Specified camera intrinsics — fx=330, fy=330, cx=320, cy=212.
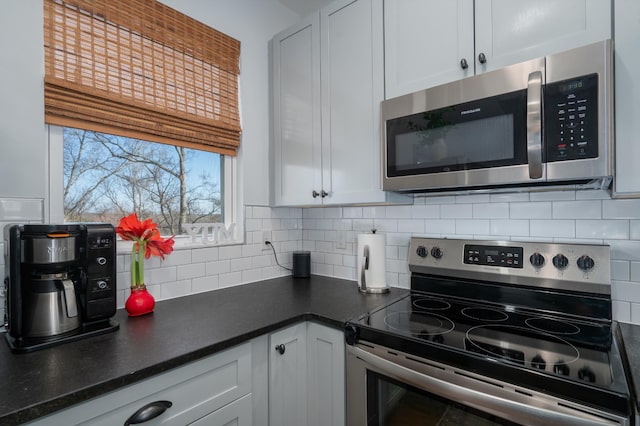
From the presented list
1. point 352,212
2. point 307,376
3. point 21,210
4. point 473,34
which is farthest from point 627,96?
point 21,210

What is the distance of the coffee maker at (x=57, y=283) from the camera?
100 centimetres

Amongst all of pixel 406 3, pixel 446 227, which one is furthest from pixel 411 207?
pixel 406 3

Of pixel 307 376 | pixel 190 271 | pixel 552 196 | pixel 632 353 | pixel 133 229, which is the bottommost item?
pixel 307 376

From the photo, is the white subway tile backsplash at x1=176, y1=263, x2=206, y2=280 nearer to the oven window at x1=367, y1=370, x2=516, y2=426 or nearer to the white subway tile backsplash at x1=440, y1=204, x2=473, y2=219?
the oven window at x1=367, y1=370, x2=516, y2=426

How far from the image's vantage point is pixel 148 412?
0.90 meters

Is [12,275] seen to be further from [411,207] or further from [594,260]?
[594,260]

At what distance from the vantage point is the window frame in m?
1.34

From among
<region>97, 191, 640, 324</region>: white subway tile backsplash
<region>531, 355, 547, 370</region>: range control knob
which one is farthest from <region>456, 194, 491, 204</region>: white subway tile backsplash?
Answer: <region>531, 355, 547, 370</region>: range control knob

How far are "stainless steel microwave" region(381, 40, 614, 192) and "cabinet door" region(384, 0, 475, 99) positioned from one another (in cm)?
8

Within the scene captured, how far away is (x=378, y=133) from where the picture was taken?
1.53 meters

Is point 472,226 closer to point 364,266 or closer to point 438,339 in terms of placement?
point 364,266

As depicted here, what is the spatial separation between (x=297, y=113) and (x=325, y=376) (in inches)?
53.5

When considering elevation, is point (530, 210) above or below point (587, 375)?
above

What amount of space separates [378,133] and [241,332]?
1026mm
